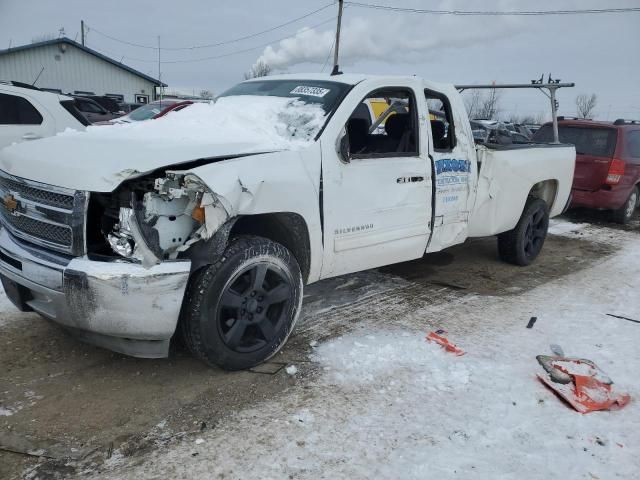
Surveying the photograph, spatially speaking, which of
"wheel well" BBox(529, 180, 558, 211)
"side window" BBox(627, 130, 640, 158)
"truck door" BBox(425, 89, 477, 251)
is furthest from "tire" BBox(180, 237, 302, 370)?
"side window" BBox(627, 130, 640, 158)

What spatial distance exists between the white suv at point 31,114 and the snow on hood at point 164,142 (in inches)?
145


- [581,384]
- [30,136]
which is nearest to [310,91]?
[581,384]

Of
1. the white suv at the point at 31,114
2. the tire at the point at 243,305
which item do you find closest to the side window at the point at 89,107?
the white suv at the point at 31,114

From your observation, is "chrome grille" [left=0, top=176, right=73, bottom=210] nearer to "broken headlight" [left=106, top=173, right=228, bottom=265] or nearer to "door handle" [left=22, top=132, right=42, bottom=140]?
"broken headlight" [left=106, top=173, right=228, bottom=265]

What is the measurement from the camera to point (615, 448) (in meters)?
2.74

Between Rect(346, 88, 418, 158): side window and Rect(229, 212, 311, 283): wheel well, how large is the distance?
3.16 feet

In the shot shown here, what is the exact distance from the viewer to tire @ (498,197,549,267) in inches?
239

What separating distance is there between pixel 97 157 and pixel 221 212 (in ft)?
Result: 2.49

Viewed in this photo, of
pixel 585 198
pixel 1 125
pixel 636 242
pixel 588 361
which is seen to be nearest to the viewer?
pixel 588 361

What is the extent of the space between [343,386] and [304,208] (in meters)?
1.19

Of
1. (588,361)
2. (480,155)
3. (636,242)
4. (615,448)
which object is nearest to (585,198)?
(636,242)

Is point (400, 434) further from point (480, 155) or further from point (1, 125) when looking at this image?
point (1, 125)

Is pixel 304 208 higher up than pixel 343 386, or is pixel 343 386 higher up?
pixel 304 208

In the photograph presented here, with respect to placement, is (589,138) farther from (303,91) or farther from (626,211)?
(303,91)
